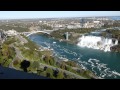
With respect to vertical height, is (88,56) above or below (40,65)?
below

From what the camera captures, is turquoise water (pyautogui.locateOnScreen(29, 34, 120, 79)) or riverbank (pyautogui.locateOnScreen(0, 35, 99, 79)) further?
turquoise water (pyautogui.locateOnScreen(29, 34, 120, 79))

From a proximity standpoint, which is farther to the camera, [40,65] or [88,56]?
Result: [88,56]

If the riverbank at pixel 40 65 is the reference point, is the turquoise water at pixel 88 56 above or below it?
below

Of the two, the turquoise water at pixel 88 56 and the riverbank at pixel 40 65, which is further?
the turquoise water at pixel 88 56

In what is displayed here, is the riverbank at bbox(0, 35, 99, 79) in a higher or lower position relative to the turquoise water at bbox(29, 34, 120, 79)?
higher

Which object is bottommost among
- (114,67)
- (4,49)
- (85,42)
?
(114,67)
